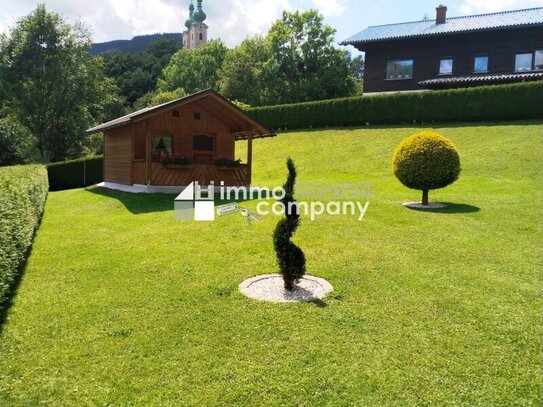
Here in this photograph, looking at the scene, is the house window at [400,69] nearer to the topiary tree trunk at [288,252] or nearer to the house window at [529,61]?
the house window at [529,61]

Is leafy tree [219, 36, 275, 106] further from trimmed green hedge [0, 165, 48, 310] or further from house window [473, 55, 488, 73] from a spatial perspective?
trimmed green hedge [0, 165, 48, 310]

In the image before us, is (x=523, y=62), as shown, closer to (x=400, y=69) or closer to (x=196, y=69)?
(x=400, y=69)

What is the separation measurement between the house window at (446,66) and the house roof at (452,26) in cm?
201

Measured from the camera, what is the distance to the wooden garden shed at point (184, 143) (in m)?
17.0

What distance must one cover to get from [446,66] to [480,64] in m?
2.28

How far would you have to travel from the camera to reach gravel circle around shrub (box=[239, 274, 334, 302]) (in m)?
5.82

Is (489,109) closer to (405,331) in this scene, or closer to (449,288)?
(449,288)

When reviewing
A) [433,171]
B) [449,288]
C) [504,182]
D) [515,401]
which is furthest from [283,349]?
[504,182]

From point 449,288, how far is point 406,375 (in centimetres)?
254

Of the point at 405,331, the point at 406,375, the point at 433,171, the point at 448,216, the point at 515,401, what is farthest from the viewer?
the point at 433,171

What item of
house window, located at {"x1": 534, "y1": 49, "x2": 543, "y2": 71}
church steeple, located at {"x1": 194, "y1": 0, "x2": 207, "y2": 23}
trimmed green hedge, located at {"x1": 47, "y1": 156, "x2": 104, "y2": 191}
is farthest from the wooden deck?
church steeple, located at {"x1": 194, "y1": 0, "x2": 207, "y2": 23}

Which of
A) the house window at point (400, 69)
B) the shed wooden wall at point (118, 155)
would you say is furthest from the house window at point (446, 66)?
the shed wooden wall at point (118, 155)

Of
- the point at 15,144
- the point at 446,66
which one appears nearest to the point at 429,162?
the point at 446,66

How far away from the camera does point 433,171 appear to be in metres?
12.1
